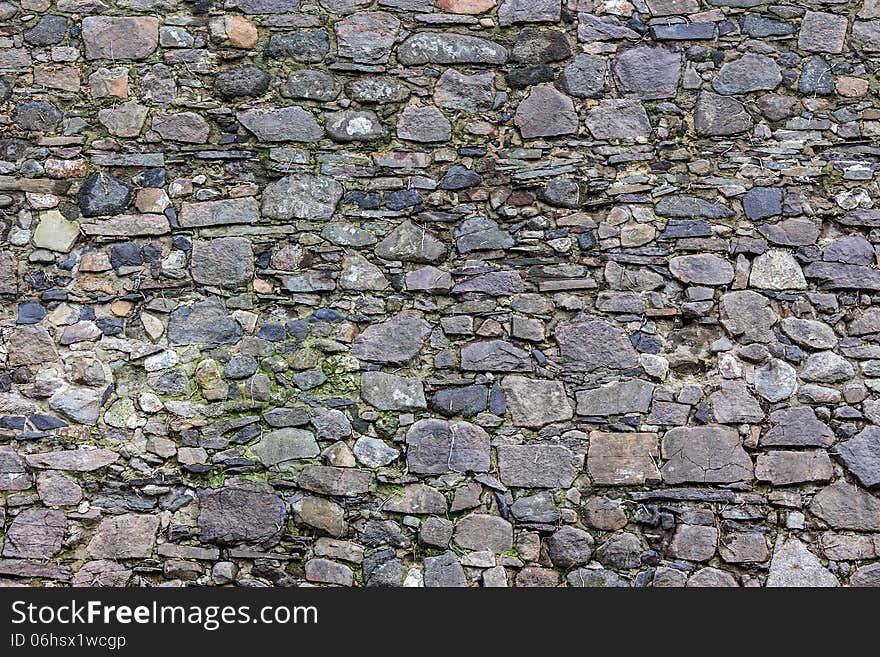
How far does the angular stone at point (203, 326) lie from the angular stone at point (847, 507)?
275 cm

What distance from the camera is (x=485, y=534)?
397cm

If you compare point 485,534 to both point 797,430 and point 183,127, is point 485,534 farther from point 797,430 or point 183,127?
point 183,127

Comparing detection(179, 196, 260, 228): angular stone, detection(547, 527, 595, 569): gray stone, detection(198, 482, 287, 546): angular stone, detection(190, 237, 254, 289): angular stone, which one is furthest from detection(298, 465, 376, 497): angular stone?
detection(179, 196, 260, 228): angular stone

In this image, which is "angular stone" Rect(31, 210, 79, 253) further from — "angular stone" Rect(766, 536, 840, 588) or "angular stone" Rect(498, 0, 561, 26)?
"angular stone" Rect(766, 536, 840, 588)

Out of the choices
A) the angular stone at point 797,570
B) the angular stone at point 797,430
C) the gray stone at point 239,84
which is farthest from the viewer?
the gray stone at point 239,84

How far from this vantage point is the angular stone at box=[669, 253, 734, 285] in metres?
4.18

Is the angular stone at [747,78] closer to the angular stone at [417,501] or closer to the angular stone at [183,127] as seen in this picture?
the angular stone at [417,501]

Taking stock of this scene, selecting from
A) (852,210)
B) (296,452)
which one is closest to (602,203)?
(852,210)

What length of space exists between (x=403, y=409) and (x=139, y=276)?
4.61ft

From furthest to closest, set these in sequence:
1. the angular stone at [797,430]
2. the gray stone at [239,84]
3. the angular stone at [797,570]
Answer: the gray stone at [239,84], the angular stone at [797,430], the angular stone at [797,570]

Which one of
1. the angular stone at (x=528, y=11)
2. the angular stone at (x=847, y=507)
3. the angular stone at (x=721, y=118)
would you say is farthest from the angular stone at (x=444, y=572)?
the angular stone at (x=528, y=11)

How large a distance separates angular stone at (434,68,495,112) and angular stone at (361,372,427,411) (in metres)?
1.36

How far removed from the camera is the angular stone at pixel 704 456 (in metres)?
4.01

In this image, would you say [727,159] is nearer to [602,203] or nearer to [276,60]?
[602,203]
